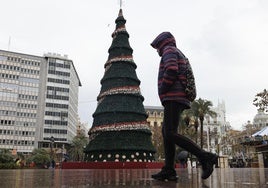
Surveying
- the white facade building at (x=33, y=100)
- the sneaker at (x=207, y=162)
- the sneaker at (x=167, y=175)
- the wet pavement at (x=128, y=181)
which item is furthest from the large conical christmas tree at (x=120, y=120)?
the white facade building at (x=33, y=100)

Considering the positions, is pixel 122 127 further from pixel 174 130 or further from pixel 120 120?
pixel 174 130

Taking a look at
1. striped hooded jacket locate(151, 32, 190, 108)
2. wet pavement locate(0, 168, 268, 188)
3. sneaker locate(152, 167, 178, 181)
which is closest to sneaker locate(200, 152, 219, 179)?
wet pavement locate(0, 168, 268, 188)

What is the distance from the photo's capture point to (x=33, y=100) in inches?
2926

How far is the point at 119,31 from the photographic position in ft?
88.6

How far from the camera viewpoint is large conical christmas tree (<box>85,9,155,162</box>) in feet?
69.9

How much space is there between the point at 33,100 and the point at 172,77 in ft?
248

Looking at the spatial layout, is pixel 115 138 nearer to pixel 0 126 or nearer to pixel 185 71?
pixel 185 71

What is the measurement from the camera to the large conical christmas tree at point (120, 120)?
69.9 ft

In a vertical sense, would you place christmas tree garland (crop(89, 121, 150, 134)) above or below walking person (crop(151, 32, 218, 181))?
above

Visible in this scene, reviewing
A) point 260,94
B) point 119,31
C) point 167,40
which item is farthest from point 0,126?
point 167,40

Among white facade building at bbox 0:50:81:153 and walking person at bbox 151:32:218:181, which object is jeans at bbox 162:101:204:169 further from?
white facade building at bbox 0:50:81:153

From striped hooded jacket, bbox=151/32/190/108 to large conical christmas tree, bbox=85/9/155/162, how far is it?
17148 millimetres

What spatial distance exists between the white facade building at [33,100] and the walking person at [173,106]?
232ft

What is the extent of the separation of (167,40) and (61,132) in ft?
238
